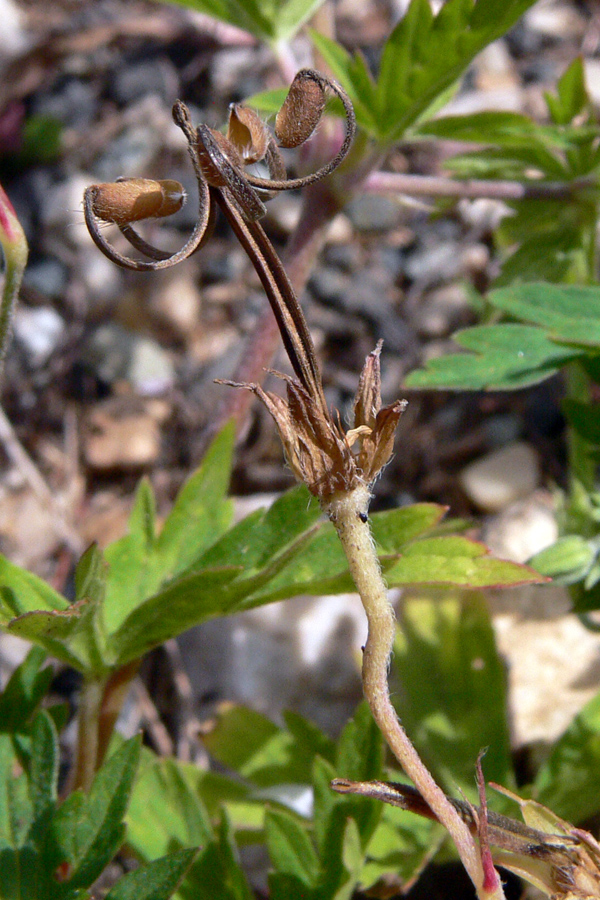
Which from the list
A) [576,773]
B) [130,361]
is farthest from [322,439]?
[130,361]

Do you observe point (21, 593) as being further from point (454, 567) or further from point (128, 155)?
point (128, 155)

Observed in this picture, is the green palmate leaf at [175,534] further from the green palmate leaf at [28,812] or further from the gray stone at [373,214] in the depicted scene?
the gray stone at [373,214]

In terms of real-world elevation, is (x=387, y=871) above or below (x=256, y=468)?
below

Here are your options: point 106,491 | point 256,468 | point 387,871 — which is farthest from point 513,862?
point 106,491

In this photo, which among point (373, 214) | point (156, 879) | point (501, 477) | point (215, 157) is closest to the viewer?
point (215, 157)

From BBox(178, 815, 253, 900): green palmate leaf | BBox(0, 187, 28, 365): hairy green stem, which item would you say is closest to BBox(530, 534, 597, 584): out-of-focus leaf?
BBox(178, 815, 253, 900): green palmate leaf

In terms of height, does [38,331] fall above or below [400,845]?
above

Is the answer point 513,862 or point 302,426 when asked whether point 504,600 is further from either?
point 302,426
